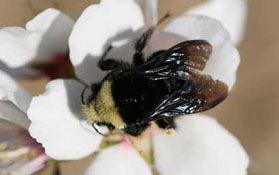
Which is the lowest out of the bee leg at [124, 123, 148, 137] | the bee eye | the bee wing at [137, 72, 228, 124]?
the bee leg at [124, 123, 148, 137]

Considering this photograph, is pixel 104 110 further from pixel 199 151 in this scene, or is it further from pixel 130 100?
pixel 199 151

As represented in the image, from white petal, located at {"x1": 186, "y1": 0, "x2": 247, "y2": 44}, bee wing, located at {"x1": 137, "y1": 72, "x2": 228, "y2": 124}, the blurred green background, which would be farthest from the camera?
the blurred green background

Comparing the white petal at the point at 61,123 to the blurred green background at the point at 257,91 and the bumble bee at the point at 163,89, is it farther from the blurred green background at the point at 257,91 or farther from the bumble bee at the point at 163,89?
the blurred green background at the point at 257,91

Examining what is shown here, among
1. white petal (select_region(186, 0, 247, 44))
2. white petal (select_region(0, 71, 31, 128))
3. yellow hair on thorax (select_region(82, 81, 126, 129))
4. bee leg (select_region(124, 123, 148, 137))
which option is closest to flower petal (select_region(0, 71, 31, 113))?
white petal (select_region(0, 71, 31, 128))

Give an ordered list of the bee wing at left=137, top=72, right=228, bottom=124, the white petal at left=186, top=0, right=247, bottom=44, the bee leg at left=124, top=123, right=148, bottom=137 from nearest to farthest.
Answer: the bee wing at left=137, top=72, right=228, bottom=124 < the bee leg at left=124, top=123, right=148, bottom=137 < the white petal at left=186, top=0, right=247, bottom=44

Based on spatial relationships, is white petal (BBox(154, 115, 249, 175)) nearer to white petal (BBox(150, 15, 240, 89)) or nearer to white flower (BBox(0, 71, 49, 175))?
white petal (BBox(150, 15, 240, 89))

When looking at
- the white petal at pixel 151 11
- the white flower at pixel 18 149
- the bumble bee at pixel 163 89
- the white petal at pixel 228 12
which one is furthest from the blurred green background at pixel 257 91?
the bumble bee at pixel 163 89
